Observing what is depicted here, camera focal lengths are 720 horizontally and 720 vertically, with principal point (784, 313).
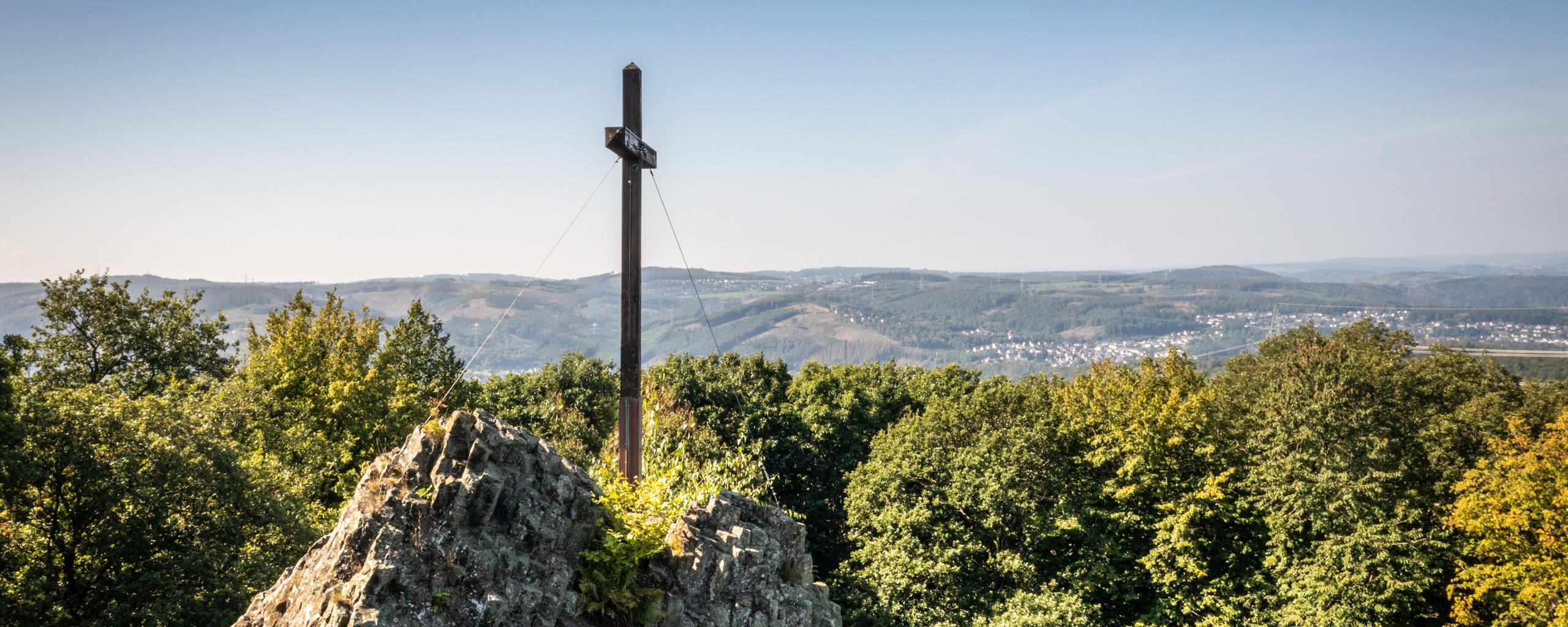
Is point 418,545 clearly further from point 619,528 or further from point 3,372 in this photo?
point 3,372

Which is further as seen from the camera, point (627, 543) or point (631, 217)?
point (631, 217)

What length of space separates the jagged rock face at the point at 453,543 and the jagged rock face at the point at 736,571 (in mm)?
1592

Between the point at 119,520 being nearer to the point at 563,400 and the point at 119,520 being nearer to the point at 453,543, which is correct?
the point at 453,543

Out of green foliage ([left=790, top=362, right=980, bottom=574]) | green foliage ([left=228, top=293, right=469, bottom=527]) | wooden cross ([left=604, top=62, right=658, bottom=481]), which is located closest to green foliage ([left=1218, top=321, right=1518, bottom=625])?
green foliage ([left=790, top=362, right=980, bottom=574])

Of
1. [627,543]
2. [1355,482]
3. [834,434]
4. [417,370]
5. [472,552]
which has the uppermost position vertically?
A: [472,552]

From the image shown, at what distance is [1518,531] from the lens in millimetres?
25672

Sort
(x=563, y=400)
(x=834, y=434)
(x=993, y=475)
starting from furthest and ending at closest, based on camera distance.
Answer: (x=563, y=400) → (x=834, y=434) → (x=993, y=475)

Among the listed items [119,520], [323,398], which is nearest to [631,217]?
[119,520]

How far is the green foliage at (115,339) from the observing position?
26.5m

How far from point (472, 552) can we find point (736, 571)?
433 centimetres

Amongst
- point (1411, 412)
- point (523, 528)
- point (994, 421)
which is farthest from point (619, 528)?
point (1411, 412)

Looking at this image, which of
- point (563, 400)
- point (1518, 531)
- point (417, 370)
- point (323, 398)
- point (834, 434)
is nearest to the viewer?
point (1518, 531)

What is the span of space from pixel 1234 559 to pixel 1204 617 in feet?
9.62

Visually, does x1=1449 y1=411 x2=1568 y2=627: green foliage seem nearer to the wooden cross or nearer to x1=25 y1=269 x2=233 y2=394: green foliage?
the wooden cross
